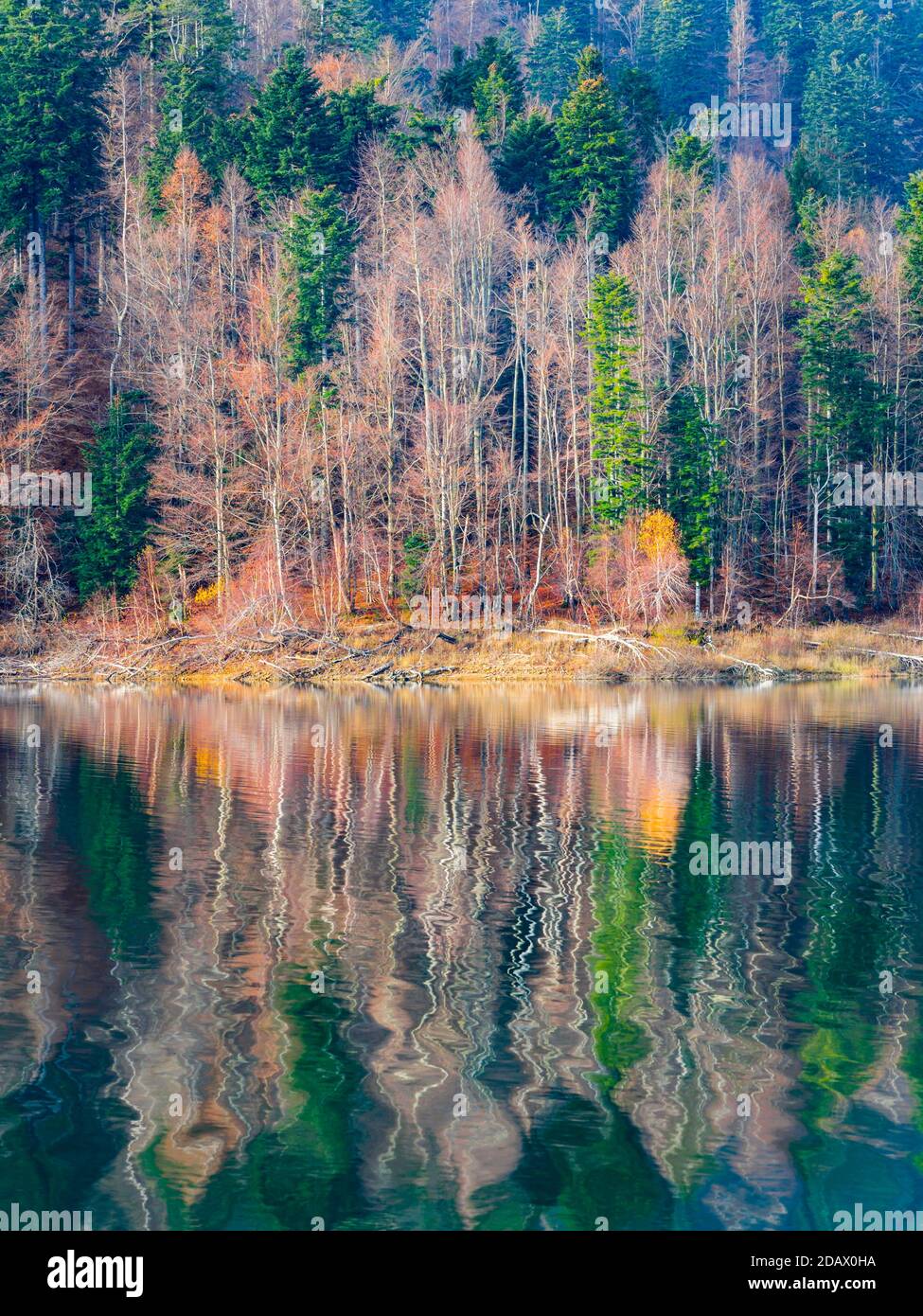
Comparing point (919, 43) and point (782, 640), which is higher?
point (919, 43)

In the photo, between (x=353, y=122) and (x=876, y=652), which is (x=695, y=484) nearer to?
(x=876, y=652)

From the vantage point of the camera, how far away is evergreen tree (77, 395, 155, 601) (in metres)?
59.4

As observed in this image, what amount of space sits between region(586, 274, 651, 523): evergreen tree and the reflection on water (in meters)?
34.5

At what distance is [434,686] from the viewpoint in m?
50.6

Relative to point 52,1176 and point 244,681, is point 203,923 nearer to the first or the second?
point 52,1176

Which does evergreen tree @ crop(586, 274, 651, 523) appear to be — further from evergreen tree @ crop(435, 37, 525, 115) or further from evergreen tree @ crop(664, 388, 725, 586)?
evergreen tree @ crop(435, 37, 525, 115)

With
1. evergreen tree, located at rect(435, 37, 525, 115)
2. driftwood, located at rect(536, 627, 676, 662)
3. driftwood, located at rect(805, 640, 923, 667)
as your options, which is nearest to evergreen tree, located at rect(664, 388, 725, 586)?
driftwood, located at rect(805, 640, 923, 667)

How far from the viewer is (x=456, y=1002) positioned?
531 inches

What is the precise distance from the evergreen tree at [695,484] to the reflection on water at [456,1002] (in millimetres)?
35369

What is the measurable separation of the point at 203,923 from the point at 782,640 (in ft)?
141

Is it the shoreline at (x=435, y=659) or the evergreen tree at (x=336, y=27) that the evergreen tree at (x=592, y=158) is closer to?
the evergreen tree at (x=336, y=27)

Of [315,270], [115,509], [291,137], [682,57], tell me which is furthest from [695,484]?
[682,57]
